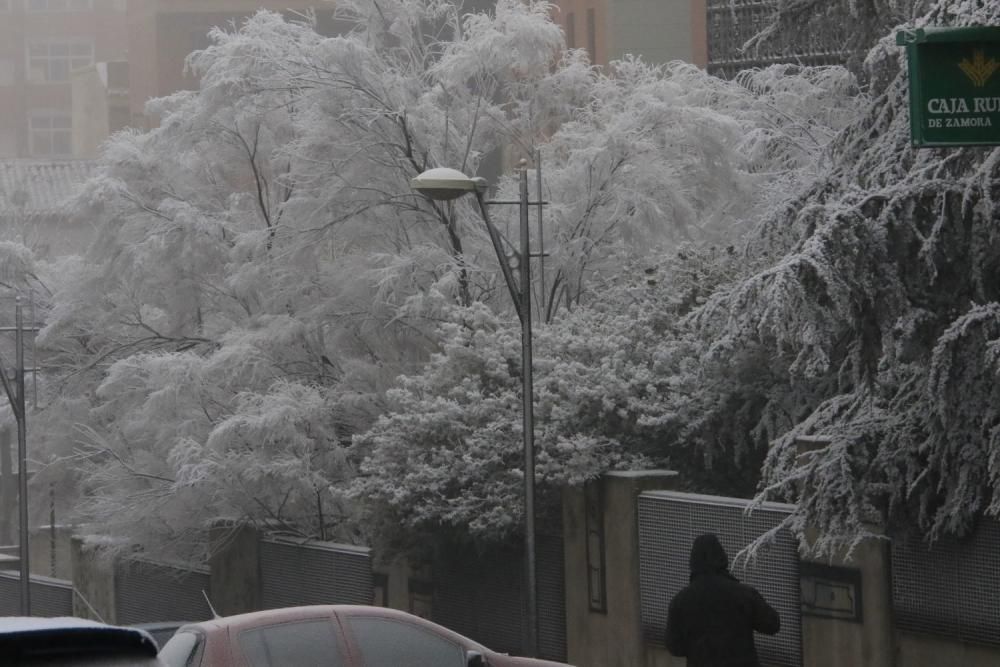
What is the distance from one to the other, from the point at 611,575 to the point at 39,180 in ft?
174

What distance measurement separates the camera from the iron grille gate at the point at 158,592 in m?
28.9

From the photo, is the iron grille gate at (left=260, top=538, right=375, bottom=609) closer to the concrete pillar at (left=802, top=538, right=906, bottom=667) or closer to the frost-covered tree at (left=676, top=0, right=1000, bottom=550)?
the concrete pillar at (left=802, top=538, right=906, bottom=667)

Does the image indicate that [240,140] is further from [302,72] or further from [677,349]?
[677,349]

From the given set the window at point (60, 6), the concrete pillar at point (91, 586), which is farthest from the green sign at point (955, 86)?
the window at point (60, 6)

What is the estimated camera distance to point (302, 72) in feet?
85.5

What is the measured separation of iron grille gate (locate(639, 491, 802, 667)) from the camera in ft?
56.6

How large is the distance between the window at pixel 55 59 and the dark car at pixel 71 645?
100 meters

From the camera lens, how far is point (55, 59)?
336 ft

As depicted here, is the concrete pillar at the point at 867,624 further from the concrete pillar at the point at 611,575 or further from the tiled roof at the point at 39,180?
the tiled roof at the point at 39,180

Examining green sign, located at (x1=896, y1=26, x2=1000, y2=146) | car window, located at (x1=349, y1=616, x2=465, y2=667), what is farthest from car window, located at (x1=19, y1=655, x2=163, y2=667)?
green sign, located at (x1=896, y1=26, x2=1000, y2=146)

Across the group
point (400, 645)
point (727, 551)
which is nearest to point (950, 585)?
point (727, 551)

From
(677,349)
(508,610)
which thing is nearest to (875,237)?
(677,349)

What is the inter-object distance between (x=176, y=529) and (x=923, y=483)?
48.5 ft

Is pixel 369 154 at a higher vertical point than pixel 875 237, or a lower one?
higher
